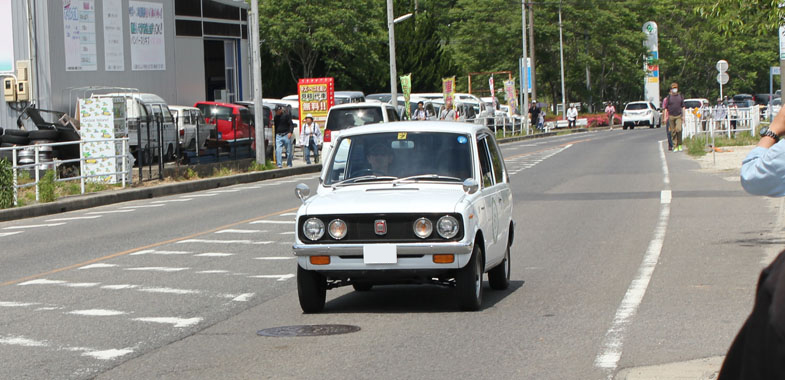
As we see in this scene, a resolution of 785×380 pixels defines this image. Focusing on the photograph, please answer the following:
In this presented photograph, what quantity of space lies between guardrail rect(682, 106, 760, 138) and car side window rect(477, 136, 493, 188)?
2928 cm

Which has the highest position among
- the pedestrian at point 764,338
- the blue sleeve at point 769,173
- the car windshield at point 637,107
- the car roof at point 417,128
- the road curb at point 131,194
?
the car windshield at point 637,107

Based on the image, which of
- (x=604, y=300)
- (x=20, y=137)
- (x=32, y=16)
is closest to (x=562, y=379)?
(x=604, y=300)

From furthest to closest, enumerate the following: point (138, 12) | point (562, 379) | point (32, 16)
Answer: point (138, 12) → point (32, 16) → point (562, 379)

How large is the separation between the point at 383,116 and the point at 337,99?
2095 centimetres

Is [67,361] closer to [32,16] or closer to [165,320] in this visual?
[165,320]

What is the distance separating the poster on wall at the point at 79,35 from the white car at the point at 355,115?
1062 centimetres

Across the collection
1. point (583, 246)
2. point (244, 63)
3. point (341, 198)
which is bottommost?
point (583, 246)

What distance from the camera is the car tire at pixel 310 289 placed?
937 cm

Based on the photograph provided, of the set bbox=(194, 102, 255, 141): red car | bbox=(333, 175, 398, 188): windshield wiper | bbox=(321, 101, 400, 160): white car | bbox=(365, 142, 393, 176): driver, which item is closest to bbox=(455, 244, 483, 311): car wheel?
bbox=(333, 175, 398, 188): windshield wiper

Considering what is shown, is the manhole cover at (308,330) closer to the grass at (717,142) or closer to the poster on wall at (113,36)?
the grass at (717,142)

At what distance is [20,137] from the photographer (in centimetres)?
2909

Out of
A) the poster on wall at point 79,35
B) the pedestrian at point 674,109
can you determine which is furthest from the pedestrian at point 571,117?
the poster on wall at point 79,35

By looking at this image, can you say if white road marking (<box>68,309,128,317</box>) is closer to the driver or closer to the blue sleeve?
the driver

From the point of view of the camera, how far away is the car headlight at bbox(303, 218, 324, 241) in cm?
A: 924
